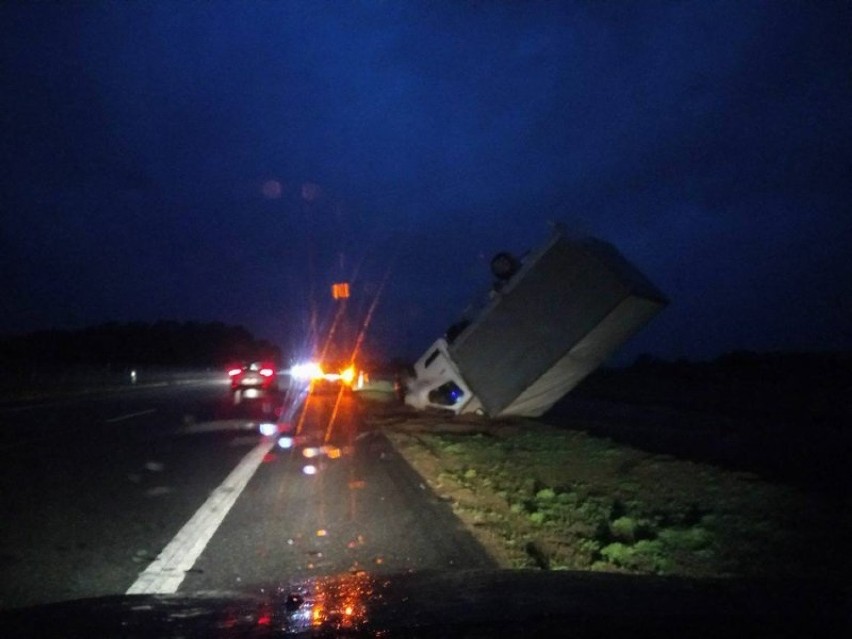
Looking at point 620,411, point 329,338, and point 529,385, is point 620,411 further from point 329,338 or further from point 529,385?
point 329,338

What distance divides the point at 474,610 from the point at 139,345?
121902mm

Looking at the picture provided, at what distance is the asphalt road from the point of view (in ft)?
22.0

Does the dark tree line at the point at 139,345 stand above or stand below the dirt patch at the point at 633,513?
above

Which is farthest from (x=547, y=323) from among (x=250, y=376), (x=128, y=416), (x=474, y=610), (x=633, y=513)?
(x=250, y=376)

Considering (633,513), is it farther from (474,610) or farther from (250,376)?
(250,376)

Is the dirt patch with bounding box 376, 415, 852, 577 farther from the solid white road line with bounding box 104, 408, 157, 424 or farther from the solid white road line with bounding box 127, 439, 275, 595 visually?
the solid white road line with bounding box 104, 408, 157, 424

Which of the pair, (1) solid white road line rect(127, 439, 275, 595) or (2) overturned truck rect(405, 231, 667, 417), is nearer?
(1) solid white road line rect(127, 439, 275, 595)

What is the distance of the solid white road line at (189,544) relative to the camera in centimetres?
623

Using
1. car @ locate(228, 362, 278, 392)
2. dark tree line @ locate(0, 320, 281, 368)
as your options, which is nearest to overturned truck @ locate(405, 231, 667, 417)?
car @ locate(228, 362, 278, 392)

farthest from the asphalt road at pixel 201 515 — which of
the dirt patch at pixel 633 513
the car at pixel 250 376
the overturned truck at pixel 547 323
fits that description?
the car at pixel 250 376

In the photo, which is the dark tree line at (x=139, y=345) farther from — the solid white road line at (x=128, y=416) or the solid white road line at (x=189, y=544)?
the solid white road line at (x=189, y=544)

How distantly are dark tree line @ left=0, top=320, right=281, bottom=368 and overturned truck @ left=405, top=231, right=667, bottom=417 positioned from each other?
55.0m

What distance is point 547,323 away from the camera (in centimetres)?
1581

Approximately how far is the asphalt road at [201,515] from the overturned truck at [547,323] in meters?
2.91
